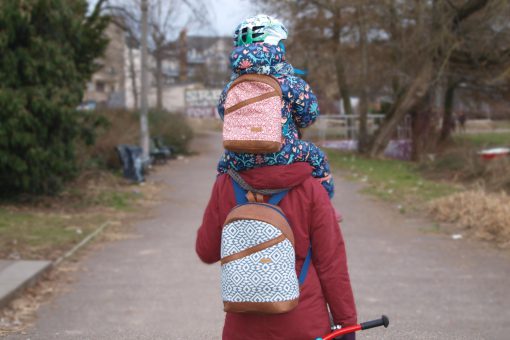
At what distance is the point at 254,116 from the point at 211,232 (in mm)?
609

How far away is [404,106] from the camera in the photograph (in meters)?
23.4

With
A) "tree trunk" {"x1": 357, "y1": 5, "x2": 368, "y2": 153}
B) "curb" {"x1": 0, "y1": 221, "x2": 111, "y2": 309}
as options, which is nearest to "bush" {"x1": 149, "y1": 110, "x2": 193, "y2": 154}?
"tree trunk" {"x1": 357, "y1": 5, "x2": 368, "y2": 153}

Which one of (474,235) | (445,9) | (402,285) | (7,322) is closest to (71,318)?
(7,322)

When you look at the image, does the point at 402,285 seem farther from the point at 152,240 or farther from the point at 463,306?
the point at 152,240

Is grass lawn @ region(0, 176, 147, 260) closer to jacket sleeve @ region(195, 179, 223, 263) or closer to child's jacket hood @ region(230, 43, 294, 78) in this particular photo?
jacket sleeve @ region(195, 179, 223, 263)

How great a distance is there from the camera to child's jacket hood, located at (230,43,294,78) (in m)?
2.79

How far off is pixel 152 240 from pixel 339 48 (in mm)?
17028

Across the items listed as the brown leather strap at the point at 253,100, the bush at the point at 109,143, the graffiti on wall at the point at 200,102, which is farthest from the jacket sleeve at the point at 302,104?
the graffiti on wall at the point at 200,102

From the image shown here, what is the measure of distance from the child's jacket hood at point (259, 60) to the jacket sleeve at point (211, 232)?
52 cm

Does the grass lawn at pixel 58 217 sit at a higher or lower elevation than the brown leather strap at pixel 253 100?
lower

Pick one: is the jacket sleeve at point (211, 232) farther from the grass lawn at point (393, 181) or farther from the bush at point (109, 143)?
the bush at point (109, 143)

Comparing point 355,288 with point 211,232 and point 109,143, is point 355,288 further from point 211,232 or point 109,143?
point 109,143

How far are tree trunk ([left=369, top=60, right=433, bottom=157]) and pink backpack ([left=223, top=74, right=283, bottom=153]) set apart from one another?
64.2 feet

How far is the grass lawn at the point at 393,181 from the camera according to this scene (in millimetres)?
13797
